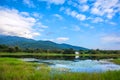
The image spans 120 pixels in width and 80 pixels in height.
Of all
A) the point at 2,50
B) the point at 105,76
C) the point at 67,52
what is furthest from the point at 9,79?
the point at 67,52

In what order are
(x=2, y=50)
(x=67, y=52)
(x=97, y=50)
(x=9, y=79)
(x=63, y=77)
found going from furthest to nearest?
(x=97, y=50) < (x=67, y=52) < (x=2, y=50) < (x=63, y=77) < (x=9, y=79)

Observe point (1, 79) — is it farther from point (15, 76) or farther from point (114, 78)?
point (114, 78)

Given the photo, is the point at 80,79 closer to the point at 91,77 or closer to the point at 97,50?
the point at 91,77

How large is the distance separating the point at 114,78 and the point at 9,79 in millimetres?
8490

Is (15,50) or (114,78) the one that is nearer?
(114,78)

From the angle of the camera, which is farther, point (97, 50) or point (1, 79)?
point (97, 50)

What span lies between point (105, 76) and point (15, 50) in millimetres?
109248

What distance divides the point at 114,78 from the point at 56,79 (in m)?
4.77

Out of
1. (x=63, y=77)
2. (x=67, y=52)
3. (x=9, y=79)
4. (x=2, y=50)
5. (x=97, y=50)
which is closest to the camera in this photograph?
(x=9, y=79)

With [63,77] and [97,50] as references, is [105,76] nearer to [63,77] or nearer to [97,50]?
[63,77]

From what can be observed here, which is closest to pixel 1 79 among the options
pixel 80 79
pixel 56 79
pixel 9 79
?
pixel 9 79

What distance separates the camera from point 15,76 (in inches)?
696

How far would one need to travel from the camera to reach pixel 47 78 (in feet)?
57.0

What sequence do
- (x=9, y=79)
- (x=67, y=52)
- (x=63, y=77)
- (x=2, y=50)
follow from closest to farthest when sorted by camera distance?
(x=9, y=79), (x=63, y=77), (x=2, y=50), (x=67, y=52)
